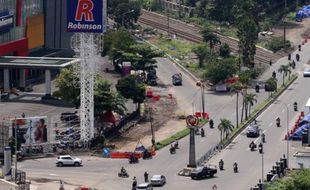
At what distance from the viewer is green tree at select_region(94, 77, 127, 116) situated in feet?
477

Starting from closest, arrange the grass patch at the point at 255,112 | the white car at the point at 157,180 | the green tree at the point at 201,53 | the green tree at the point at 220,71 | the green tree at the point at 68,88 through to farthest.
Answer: the white car at the point at 157,180
the grass patch at the point at 255,112
the green tree at the point at 68,88
the green tree at the point at 220,71
the green tree at the point at 201,53

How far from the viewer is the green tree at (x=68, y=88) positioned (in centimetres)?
14912

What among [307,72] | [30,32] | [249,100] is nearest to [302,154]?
[249,100]

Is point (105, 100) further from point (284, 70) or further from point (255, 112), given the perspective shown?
point (284, 70)

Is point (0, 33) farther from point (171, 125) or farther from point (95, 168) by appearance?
point (95, 168)

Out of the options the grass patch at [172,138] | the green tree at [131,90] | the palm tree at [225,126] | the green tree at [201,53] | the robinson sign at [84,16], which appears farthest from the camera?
the green tree at [201,53]

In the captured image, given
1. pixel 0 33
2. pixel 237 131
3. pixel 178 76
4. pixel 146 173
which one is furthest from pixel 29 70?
pixel 146 173

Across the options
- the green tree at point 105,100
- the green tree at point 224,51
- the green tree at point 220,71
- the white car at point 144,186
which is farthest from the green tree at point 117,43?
the white car at point 144,186

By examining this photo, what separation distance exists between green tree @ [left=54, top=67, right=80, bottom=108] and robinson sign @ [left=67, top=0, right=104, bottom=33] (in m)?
6.45

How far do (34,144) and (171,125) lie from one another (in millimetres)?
22353

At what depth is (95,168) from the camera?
433ft

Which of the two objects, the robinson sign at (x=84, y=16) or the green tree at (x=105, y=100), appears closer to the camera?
the robinson sign at (x=84, y=16)

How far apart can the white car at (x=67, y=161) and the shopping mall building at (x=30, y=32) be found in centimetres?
3225

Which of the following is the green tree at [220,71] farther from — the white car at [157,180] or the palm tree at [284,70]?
the white car at [157,180]
